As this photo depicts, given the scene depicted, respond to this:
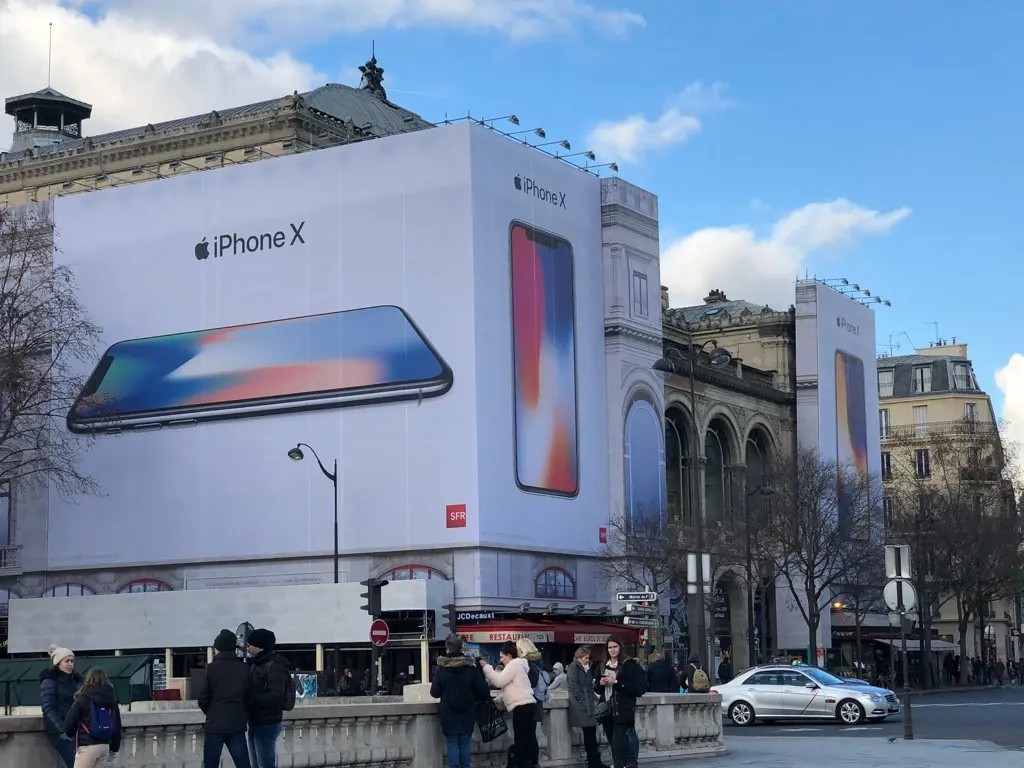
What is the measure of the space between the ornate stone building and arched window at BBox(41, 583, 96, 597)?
2289 centimetres

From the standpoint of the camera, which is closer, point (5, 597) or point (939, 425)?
point (5, 597)

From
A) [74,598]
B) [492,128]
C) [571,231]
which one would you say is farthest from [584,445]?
[74,598]

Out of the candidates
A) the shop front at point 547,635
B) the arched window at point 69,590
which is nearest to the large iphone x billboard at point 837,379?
the shop front at point 547,635

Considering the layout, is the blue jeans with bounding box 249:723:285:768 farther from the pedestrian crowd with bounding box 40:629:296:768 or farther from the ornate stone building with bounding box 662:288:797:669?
the ornate stone building with bounding box 662:288:797:669

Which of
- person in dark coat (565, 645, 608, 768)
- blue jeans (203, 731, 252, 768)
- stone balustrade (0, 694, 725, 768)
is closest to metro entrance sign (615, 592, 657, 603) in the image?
stone balustrade (0, 694, 725, 768)

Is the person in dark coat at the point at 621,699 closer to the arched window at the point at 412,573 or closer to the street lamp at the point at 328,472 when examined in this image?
the street lamp at the point at 328,472

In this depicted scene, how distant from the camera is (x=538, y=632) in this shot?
5447 cm

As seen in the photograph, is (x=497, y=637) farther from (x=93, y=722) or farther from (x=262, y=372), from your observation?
(x=93, y=722)

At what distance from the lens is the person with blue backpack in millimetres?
15664

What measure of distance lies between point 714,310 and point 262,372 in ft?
133

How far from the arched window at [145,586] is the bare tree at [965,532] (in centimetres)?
3336

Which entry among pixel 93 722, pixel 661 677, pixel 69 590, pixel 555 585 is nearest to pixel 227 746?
pixel 93 722

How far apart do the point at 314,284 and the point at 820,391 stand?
31978 millimetres

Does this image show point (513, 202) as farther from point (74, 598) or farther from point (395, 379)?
point (74, 598)
